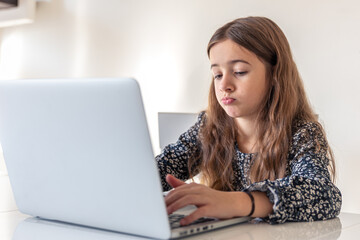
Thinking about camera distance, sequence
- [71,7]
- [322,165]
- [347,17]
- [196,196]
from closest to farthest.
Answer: [196,196]
[322,165]
[347,17]
[71,7]

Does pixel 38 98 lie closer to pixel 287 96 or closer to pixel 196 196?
pixel 196 196

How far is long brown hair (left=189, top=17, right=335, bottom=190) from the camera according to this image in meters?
1.22

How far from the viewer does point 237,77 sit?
1.19 meters

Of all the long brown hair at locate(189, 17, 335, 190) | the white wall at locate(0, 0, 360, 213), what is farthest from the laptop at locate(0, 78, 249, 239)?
the white wall at locate(0, 0, 360, 213)

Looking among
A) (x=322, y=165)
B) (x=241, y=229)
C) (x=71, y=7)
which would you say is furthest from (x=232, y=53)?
(x=71, y=7)

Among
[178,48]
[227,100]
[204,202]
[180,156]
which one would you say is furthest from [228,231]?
[178,48]

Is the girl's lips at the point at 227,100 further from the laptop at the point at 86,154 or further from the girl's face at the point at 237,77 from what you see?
the laptop at the point at 86,154

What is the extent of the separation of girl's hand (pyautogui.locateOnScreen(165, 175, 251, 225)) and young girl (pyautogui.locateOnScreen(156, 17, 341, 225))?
132mm

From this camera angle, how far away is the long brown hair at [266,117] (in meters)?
1.22

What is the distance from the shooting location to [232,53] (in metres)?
1.21

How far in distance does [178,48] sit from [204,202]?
6.27 feet

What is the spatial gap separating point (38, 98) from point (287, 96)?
68 centimetres

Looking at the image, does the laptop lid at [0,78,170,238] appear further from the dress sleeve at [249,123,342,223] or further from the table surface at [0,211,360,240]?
the dress sleeve at [249,123,342,223]

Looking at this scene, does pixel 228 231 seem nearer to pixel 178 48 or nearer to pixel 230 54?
pixel 230 54
